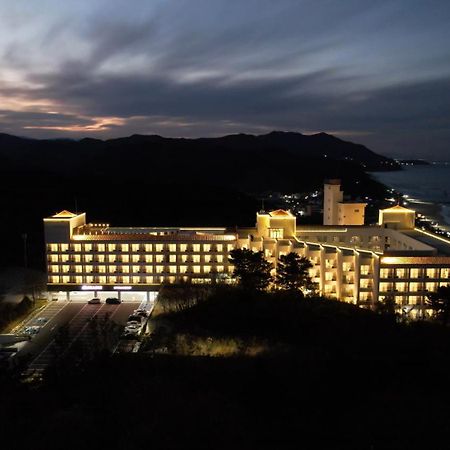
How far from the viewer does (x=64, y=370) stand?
868 inches

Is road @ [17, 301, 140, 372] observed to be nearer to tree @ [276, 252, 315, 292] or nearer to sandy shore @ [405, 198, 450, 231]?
tree @ [276, 252, 315, 292]

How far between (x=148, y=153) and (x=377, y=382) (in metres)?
150

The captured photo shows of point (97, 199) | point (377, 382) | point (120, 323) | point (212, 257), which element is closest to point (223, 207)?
point (97, 199)

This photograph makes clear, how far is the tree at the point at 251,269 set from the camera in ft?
107

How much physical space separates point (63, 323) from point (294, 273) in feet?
53.5

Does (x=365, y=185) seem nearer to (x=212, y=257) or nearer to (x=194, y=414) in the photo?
(x=212, y=257)

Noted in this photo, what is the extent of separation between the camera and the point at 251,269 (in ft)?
Result: 108

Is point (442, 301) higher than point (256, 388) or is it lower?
higher

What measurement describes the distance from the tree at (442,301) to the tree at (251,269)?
10.9 meters

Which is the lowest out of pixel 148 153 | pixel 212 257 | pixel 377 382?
pixel 377 382

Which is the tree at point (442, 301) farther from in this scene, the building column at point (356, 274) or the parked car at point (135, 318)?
the parked car at point (135, 318)

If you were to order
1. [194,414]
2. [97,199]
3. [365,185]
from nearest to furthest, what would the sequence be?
[194,414] → [97,199] → [365,185]

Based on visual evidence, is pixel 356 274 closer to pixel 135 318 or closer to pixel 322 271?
pixel 322 271

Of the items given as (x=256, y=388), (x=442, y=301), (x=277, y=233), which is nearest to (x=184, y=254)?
(x=277, y=233)
